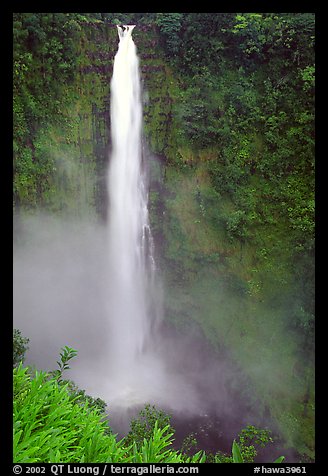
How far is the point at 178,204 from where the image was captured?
911cm

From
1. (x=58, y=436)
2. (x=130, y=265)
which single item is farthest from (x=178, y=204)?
(x=58, y=436)

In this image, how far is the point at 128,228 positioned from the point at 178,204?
1.42 m

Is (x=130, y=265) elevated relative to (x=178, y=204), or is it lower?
lower

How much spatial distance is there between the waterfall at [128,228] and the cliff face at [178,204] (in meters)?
0.23

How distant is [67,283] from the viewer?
9.40 m

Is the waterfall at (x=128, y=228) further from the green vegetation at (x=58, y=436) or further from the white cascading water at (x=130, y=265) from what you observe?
the green vegetation at (x=58, y=436)

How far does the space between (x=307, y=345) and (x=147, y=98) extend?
6930mm

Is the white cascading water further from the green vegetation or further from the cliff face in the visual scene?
the green vegetation

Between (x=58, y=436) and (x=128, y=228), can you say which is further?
(x=128, y=228)

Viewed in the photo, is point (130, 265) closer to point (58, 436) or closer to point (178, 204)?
point (178, 204)

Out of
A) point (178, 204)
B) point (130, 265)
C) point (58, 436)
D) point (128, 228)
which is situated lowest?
point (58, 436)

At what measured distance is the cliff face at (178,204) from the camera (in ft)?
27.9
